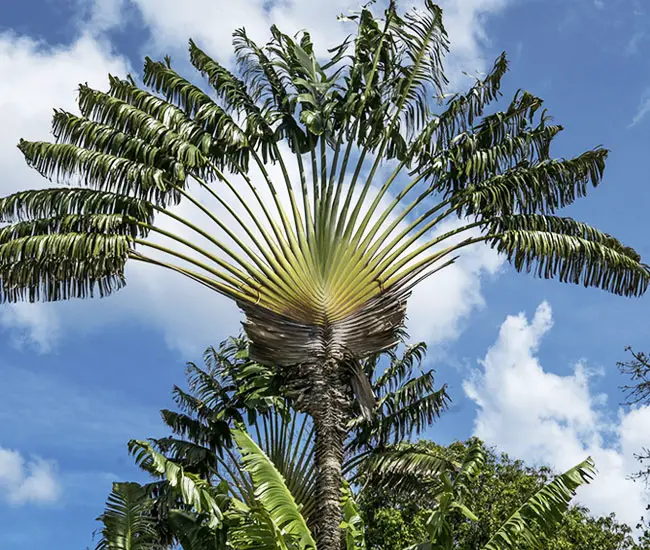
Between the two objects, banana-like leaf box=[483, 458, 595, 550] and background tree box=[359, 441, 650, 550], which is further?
background tree box=[359, 441, 650, 550]

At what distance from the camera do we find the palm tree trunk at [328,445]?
1241cm

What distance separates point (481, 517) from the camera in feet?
63.9

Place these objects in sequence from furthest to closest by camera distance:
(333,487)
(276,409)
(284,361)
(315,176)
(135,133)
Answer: (276,409)
(135,133)
(315,176)
(284,361)
(333,487)

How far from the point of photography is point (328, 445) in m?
12.9

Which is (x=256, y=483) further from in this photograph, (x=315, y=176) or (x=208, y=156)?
(x=208, y=156)

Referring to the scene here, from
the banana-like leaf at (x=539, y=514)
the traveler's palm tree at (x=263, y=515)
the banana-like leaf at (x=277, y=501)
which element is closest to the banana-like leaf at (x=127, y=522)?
the traveler's palm tree at (x=263, y=515)

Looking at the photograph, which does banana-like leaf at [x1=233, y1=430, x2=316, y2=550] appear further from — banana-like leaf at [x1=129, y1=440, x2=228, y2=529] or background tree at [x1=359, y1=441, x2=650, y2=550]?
background tree at [x1=359, y1=441, x2=650, y2=550]

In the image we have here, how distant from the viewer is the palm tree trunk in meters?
12.4

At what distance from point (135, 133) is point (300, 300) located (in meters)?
4.70

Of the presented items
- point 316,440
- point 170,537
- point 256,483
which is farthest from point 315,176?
point 170,537

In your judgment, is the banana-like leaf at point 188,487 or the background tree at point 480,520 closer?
the banana-like leaf at point 188,487

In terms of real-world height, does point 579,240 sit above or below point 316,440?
above

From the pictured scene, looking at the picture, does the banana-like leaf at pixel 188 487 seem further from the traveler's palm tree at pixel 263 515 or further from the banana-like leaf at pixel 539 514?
the banana-like leaf at pixel 539 514

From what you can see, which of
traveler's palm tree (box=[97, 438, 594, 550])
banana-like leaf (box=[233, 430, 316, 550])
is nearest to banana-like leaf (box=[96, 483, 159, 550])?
traveler's palm tree (box=[97, 438, 594, 550])
